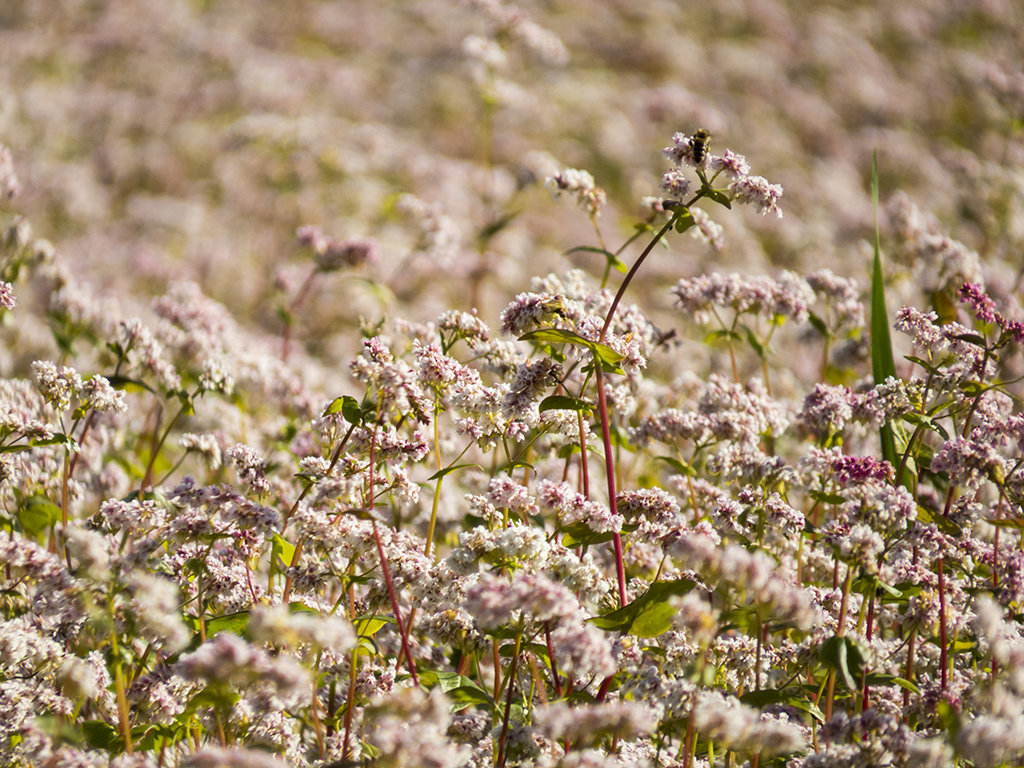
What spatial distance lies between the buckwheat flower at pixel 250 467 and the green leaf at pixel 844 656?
2049 mm

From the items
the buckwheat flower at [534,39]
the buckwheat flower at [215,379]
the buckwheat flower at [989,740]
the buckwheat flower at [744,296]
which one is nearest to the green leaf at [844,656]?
the buckwheat flower at [989,740]

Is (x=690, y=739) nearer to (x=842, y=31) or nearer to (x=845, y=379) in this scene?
(x=845, y=379)

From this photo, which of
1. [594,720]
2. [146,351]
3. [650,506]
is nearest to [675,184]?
[650,506]

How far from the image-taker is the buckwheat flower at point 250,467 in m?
3.45

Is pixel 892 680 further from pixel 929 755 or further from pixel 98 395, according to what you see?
pixel 98 395

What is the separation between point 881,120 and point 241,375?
588 inches

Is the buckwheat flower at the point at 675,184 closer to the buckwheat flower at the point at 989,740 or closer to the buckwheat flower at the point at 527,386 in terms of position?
the buckwheat flower at the point at 527,386

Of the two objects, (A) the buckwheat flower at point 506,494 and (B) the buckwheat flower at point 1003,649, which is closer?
(B) the buckwheat flower at point 1003,649

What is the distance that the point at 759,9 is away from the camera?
813 inches

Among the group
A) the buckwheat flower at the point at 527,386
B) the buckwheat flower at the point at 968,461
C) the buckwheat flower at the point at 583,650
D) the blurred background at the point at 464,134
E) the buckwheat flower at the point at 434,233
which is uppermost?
the blurred background at the point at 464,134

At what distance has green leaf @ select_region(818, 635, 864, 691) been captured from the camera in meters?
2.75

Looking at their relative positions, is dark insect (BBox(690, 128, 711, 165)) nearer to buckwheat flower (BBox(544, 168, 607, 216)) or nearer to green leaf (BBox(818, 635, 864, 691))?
buckwheat flower (BBox(544, 168, 607, 216))

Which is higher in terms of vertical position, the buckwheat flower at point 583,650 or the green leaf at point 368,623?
the green leaf at point 368,623

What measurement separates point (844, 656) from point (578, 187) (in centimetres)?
263
